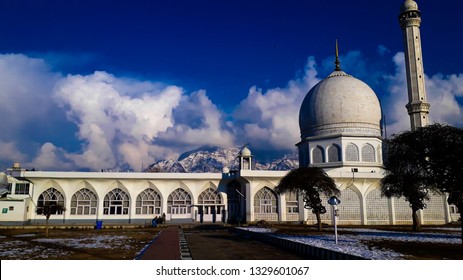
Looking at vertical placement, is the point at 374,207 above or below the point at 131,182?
A: below

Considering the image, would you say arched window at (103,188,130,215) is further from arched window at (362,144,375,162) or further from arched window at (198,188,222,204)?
arched window at (362,144,375,162)

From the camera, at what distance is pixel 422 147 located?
56.0 ft

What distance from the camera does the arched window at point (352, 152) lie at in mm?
44469

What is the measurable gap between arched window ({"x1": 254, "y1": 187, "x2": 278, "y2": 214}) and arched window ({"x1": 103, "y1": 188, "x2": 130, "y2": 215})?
47.2ft

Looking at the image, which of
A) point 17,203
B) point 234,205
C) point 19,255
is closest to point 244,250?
point 19,255

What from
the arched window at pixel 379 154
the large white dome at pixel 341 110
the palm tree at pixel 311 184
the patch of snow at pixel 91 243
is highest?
the large white dome at pixel 341 110

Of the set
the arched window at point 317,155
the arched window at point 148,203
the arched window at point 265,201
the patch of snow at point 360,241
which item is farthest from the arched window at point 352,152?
the patch of snow at point 360,241

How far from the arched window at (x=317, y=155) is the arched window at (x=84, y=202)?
25472mm

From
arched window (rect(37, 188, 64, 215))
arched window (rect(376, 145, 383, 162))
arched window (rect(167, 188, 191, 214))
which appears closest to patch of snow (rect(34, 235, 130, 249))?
arched window (rect(37, 188, 64, 215))

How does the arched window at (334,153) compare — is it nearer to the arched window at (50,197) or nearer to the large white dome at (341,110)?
the large white dome at (341,110)

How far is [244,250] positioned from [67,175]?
3130 centimetres

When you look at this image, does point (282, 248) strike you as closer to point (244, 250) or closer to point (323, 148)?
point (244, 250)

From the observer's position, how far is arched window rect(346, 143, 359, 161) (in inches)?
1751

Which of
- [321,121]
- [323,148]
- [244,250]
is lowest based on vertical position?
[244,250]
